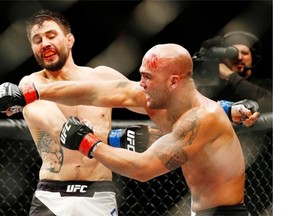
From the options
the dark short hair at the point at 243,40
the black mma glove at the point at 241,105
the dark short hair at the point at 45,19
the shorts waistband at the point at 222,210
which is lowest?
the shorts waistband at the point at 222,210

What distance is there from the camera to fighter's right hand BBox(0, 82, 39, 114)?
6.94 ft

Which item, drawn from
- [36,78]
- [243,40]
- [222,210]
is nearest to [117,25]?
[243,40]

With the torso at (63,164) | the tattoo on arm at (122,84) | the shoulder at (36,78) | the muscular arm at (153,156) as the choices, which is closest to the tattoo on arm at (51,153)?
the torso at (63,164)

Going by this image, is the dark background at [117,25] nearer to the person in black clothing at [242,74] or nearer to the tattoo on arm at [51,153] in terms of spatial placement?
the person in black clothing at [242,74]

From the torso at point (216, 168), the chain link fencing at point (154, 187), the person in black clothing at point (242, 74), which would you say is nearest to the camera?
the torso at point (216, 168)

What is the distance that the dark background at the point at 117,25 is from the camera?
323 cm

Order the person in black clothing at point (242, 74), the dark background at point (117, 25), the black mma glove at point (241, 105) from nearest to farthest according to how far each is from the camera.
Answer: the black mma glove at point (241, 105) → the person in black clothing at point (242, 74) → the dark background at point (117, 25)

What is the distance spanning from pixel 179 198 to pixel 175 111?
1.06 m

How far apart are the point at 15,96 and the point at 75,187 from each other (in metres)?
0.42

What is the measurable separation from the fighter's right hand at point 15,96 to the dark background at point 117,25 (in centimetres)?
105

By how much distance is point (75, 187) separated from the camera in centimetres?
238

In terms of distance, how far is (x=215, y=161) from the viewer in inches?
82.7

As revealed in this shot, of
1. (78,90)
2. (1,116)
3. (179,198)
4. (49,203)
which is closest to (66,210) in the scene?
(49,203)
